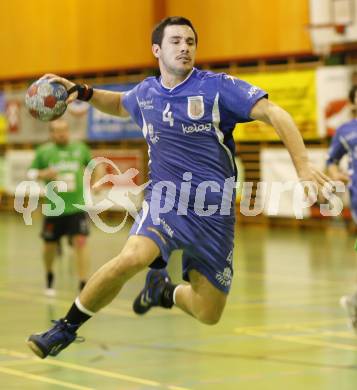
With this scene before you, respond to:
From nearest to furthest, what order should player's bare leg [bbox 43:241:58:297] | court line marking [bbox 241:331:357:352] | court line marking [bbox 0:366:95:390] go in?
court line marking [bbox 0:366:95:390]
court line marking [bbox 241:331:357:352]
player's bare leg [bbox 43:241:58:297]

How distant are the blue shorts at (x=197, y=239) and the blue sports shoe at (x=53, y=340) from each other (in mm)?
798

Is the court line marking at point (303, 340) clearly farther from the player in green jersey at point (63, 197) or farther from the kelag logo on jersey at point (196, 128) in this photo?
the player in green jersey at point (63, 197)

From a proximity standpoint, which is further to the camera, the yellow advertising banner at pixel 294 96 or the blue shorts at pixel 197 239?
the yellow advertising banner at pixel 294 96

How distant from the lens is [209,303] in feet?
27.2

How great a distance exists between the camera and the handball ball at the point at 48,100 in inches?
316

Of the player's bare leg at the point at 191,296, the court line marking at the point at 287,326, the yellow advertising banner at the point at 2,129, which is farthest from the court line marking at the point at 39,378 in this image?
the yellow advertising banner at the point at 2,129

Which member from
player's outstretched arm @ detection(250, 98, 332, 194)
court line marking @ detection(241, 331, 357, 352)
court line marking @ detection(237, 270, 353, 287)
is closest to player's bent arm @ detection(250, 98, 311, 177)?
player's outstretched arm @ detection(250, 98, 332, 194)

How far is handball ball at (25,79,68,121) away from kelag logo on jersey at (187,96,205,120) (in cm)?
94

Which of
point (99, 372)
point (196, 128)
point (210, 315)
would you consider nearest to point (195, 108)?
point (196, 128)

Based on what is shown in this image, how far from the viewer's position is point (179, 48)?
7.79m

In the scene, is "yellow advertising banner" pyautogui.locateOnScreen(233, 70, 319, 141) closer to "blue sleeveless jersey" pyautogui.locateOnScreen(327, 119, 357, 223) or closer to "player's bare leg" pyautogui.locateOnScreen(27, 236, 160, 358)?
"blue sleeveless jersey" pyautogui.locateOnScreen(327, 119, 357, 223)

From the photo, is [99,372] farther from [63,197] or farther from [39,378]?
[63,197]

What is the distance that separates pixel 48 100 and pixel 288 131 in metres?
1.87

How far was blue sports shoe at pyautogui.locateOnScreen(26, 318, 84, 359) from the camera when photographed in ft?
24.3
